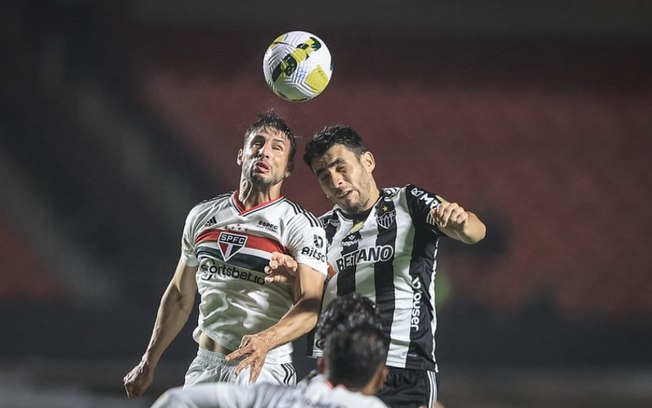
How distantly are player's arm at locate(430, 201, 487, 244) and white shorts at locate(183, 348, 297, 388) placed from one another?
3.30 feet

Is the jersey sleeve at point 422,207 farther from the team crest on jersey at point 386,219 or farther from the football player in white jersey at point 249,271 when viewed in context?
the football player in white jersey at point 249,271

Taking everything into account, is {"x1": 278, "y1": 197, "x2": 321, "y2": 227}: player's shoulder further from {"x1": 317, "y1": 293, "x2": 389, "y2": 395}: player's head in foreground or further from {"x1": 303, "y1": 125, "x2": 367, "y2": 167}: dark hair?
{"x1": 317, "y1": 293, "x2": 389, "y2": 395}: player's head in foreground

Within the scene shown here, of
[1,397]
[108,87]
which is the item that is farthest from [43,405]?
[108,87]

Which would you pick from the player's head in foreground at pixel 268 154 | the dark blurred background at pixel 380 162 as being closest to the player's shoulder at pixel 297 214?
the player's head in foreground at pixel 268 154

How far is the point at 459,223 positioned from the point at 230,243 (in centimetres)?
109

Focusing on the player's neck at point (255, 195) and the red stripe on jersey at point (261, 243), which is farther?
the player's neck at point (255, 195)

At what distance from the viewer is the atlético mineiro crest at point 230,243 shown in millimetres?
4371

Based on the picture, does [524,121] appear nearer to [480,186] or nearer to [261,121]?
[480,186]

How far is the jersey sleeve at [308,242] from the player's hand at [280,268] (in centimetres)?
7

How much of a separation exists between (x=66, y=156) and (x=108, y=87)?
116 cm

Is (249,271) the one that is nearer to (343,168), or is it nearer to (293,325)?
(293,325)

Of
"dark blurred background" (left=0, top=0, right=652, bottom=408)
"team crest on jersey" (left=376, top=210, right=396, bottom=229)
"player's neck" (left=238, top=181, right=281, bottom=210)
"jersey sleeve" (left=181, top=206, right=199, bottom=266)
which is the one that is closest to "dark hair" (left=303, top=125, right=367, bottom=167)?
"player's neck" (left=238, top=181, right=281, bottom=210)

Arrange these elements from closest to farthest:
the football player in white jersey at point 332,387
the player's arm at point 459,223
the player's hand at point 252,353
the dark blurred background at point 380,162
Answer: the football player in white jersey at point 332,387
the player's hand at point 252,353
the player's arm at point 459,223
the dark blurred background at point 380,162

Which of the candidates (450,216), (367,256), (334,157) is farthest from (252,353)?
(334,157)
